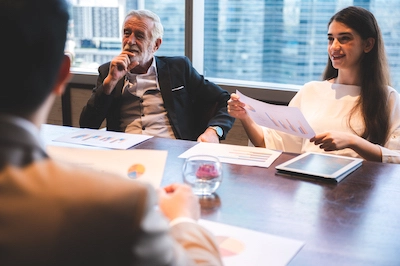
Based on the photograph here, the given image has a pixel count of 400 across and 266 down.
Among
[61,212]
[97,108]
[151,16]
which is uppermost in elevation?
[151,16]

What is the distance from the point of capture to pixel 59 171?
0.62 metres

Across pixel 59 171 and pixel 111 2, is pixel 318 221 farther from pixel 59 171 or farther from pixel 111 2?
pixel 111 2

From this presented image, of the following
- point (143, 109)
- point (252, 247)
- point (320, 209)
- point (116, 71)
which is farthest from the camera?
point (143, 109)

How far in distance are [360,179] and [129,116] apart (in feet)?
4.90

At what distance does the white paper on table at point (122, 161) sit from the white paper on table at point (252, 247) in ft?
0.91

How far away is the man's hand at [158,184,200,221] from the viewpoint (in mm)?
1025

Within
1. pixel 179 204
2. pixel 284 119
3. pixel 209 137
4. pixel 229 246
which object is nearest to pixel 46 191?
pixel 179 204

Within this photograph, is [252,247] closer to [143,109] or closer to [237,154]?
[237,154]

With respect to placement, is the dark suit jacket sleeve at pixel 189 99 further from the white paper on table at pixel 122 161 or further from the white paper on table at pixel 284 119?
the white paper on table at pixel 122 161

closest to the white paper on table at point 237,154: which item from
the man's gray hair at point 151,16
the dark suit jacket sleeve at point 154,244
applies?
the man's gray hair at point 151,16

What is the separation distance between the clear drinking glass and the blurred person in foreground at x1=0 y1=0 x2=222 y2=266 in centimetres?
85

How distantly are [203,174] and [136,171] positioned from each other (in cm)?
20

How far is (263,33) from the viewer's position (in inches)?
149

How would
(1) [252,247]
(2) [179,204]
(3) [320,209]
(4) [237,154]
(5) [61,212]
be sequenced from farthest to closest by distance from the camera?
(4) [237,154] < (3) [320,209] < (1) [252,247] < (2) [179,204] < (5) [61,212]
